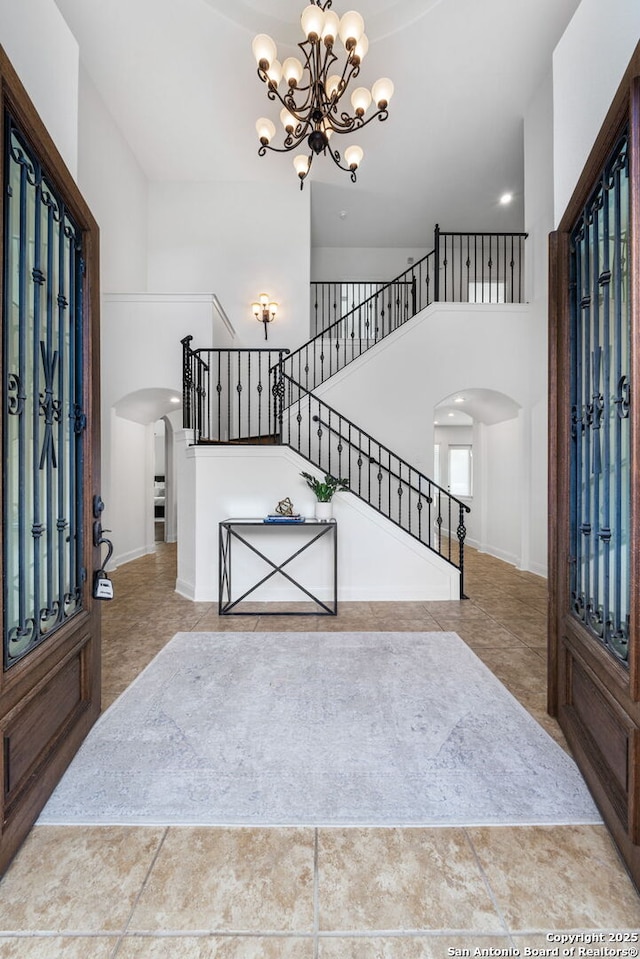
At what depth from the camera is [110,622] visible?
3674 millimetres

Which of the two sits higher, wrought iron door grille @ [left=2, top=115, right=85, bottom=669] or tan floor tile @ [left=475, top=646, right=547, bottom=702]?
wrought iron door grille @ [left=2, top=115, right=85, bottom=669]

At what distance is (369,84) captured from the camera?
5.30 m

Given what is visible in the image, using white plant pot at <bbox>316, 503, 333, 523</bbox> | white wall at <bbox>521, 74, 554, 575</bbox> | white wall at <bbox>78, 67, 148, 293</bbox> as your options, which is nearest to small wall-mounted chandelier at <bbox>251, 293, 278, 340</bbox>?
white wall at <bbox>78, 67, 148, 293</bbox>

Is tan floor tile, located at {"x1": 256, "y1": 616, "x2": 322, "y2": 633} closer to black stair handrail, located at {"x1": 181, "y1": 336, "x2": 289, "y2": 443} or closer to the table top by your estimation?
the table top

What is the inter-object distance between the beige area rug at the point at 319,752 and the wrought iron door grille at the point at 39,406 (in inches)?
26.5

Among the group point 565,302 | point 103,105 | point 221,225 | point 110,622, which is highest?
point 103,105

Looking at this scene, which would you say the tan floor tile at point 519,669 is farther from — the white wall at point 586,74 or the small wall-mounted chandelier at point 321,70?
the small wall-mounted chandelier at point 321,70

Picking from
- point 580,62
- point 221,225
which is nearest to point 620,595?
point 580,62

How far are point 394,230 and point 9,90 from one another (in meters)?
8.66

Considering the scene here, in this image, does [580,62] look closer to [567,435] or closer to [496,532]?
[567,435]

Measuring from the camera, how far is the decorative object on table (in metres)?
3.84

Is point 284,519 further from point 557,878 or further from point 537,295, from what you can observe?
point 537,295

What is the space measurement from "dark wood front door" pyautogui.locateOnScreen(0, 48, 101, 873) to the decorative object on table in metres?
1.91

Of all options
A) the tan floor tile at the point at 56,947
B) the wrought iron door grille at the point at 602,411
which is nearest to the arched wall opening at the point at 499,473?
the wrought iron door grille at the point at 602,411
